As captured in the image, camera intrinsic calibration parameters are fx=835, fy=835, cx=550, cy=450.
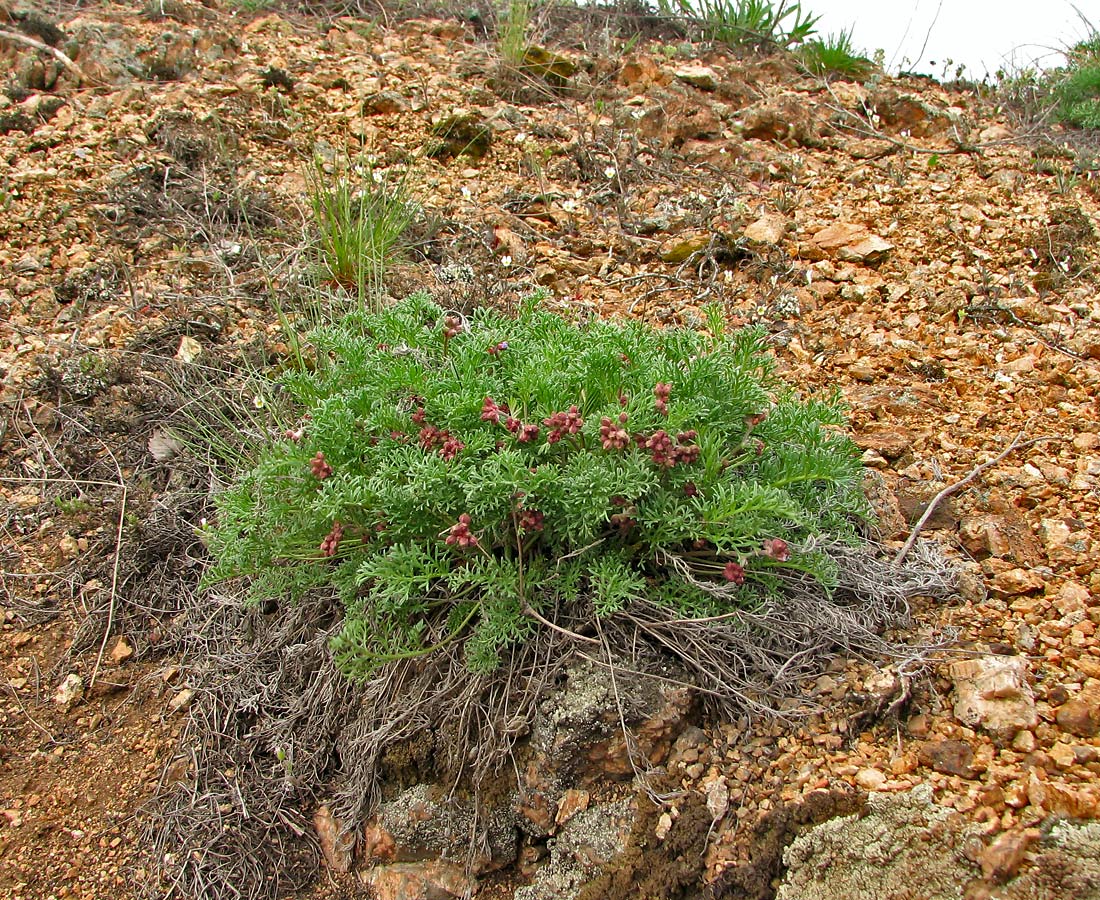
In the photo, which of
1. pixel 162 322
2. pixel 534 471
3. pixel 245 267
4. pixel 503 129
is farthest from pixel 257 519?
pixel 503 129

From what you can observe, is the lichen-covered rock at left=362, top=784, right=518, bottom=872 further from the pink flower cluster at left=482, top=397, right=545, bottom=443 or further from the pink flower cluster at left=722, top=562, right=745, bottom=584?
the pink flower cluster at left=482, top=397, right=545, bottom=443

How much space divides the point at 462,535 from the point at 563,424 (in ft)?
1.27

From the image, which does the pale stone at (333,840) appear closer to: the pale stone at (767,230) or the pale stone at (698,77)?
the pale stone at (767,230)

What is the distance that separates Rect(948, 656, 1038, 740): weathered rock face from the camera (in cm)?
193

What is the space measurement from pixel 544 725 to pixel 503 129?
11.9 feet

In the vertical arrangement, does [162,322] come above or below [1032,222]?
below

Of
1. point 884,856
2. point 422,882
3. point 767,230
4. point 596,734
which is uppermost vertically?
point 767,230

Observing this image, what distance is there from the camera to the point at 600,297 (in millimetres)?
3678

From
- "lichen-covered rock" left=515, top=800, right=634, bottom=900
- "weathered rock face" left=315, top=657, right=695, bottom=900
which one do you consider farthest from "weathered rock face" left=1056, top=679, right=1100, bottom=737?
"lichen-covered rock" left=515, top=800, right=634, bottom=900

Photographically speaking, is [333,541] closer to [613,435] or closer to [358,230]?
[613,435]

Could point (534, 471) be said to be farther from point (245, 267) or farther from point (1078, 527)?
point (245, 267)

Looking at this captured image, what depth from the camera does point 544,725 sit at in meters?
2.12

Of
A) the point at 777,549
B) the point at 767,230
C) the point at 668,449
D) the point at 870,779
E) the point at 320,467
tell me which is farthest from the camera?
the point at 767,230

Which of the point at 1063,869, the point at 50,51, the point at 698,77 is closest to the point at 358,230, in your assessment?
the point at 50,51
